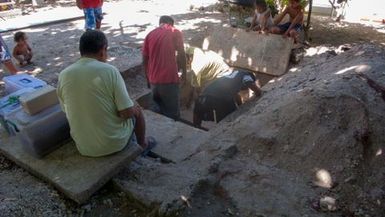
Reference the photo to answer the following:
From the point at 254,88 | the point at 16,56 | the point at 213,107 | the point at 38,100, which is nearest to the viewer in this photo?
the point at 38,100

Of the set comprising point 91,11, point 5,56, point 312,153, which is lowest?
point 312,153

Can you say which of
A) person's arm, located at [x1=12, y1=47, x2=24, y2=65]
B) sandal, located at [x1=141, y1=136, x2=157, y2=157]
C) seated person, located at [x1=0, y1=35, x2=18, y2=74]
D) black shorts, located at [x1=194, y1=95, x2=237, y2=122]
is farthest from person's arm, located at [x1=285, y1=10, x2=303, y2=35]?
person's arm, located at [x1=12, y1=47, x2=24, y2=65]

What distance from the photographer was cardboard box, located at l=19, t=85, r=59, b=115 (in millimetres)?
3338

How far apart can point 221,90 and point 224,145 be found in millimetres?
1127

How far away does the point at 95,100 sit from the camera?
2.77 m

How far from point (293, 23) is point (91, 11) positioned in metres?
4.47

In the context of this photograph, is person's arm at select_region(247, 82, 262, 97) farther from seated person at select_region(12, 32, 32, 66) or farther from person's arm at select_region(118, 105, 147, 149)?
seated person at select_region(12, 32, 32, 66)

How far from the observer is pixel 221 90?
4.53 m

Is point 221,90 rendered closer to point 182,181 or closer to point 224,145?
point 224,145

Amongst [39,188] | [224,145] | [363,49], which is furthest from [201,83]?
[39,188]

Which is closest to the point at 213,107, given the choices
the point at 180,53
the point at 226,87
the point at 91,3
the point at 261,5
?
the point at 226,87

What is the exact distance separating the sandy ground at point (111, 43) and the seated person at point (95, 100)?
17.6 inches

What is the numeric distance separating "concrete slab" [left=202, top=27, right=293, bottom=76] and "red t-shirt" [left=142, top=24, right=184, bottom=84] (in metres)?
2.39

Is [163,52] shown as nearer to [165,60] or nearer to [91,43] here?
[165,60]
